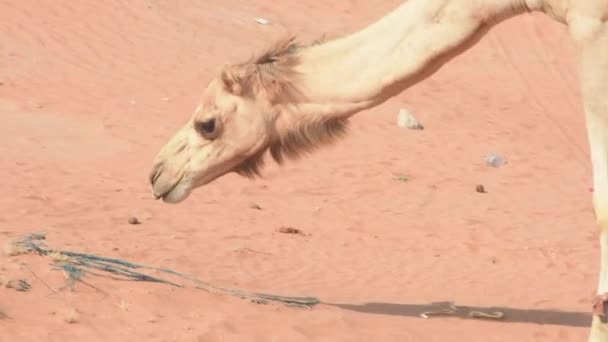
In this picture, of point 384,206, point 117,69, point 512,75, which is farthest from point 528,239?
point 512,75

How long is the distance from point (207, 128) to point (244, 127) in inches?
8.2

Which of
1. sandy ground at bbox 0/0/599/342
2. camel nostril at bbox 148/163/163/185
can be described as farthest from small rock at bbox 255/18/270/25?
camel nostril at bbox 148/163/163/185

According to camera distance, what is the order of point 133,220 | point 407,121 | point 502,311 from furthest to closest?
point 407,121 → point 133,220 → point 502,311

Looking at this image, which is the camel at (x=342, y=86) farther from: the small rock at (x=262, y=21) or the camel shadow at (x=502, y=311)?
the small rock at (x=262, y=21)

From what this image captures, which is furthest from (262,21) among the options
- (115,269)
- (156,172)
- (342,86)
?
(342,86)

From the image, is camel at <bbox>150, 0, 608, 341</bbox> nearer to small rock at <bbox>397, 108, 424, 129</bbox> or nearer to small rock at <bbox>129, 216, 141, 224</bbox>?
small rock at <bbox>129, 216, 141, 224</bbox>

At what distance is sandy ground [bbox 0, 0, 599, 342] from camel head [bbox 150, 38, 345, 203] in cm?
74

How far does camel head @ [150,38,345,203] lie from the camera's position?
695cm

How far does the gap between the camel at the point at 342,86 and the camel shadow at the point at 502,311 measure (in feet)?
3.78

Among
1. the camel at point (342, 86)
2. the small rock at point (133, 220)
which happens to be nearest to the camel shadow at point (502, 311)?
the camel at point (342, 86)

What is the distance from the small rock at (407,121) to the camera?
14.0 meters

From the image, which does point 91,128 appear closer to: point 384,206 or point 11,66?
point 11,66

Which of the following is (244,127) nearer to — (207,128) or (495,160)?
(207,128)

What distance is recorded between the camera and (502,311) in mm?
8094
